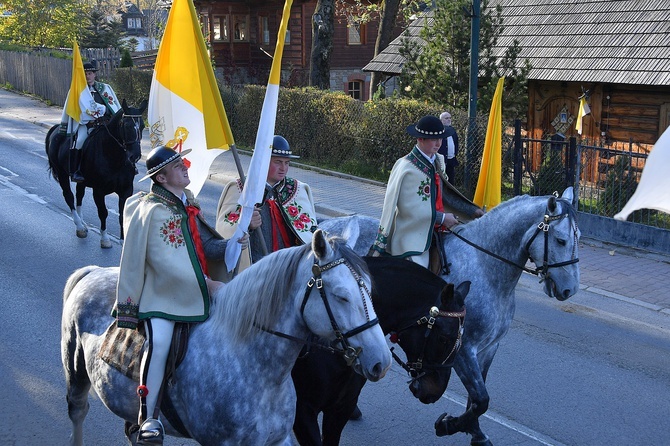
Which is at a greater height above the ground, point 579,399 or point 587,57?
point 587,57

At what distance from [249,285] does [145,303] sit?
2.46ft

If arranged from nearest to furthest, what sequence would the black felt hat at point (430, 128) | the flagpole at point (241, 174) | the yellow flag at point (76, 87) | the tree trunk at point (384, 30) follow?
the flagpole at point (241, 174) < the black felt hat at point (430, 128) < the yellow flag at point (76, 87) < the tree trunk at point (384, 30)

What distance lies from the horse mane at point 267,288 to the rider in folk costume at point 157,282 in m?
0.36

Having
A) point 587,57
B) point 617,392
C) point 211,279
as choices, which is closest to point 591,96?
point 587,57

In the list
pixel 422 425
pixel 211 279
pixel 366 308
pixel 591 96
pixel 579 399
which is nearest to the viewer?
pixel 366 308

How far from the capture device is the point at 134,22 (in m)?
90.9

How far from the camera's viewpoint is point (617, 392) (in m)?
7.45

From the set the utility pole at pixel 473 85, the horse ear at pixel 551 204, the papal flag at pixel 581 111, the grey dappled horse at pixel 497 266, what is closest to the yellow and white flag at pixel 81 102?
the utility pole at pixel 473 85

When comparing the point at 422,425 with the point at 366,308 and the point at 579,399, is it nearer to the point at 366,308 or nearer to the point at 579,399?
the point at 579,399

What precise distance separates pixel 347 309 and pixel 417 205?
3.00 m

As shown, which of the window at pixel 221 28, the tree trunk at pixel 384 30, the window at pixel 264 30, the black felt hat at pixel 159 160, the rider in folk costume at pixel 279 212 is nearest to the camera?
the black felt hat at pixel 159 160

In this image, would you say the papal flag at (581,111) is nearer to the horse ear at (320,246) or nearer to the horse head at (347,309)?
the horse head at (347,309)

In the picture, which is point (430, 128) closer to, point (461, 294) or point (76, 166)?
point (461, 294)

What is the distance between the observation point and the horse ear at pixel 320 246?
3.97m
